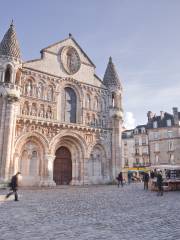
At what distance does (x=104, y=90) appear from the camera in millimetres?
25531

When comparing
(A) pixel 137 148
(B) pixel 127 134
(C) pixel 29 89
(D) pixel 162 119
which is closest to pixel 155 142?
(D) pixel 162 119

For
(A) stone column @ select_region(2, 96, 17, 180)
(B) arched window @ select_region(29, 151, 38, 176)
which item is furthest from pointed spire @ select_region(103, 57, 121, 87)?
(B) arched window @ select_region(29, 151, 38, 176)

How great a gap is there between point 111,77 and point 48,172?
12.6 m

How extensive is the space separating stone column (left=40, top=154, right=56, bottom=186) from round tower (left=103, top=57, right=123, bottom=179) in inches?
262

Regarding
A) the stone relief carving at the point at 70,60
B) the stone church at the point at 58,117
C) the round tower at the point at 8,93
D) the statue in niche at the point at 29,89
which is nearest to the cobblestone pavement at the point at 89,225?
the round tower at the point at 8,93

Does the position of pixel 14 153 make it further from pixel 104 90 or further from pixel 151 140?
pixel 151 140

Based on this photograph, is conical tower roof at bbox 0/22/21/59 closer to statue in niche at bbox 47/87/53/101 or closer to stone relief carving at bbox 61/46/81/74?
statue in niche at bbox 47/87/53/101

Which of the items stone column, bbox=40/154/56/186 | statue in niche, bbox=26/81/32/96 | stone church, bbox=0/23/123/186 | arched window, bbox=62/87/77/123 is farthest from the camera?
arched window, bbox=62/87/77/123

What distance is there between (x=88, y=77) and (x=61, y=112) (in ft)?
→ 17.1

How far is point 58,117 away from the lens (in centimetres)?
2172

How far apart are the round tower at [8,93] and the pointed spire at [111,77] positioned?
9923 mm

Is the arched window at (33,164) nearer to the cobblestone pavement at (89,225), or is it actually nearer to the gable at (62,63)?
the gable at (62,63)

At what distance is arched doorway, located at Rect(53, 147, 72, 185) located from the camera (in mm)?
21428

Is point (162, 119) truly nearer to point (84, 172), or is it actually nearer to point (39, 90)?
point (84, 172)
